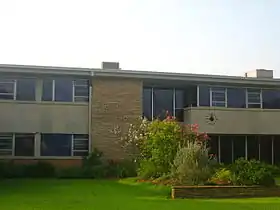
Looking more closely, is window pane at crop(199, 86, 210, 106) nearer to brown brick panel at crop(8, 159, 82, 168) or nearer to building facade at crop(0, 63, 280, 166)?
building facade at crop(0, 63, 280, 166)

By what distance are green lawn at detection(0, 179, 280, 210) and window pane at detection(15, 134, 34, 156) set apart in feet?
25.7

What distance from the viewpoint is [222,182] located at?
18.8 meters

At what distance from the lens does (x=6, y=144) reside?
27.7 meters

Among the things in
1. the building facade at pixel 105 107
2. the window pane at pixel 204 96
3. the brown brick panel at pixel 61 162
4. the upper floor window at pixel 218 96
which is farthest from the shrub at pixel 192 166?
the upper floor window at pixel 218 96

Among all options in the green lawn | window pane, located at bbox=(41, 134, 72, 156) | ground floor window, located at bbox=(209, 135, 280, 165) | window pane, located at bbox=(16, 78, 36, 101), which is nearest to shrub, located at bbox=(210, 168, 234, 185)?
the green lawn

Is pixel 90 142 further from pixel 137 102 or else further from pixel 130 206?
pixel 130 206

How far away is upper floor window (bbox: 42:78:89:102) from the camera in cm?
2836

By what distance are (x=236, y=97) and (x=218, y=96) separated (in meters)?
1.17

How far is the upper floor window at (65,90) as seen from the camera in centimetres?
2836

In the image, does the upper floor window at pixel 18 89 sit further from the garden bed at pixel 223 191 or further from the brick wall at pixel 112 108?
the garden bed at pixel 223 191

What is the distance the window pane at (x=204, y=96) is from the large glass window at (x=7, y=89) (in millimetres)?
10284

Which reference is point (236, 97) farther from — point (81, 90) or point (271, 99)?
point (81, 90)

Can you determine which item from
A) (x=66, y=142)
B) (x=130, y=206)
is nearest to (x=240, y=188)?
(x=130, y=206)

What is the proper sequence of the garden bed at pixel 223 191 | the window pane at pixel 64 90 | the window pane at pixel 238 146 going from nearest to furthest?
1. the garden bed at pixel 223 191
2. the window pane at pixel 64 90
3. the window pane at pixel 238 146
